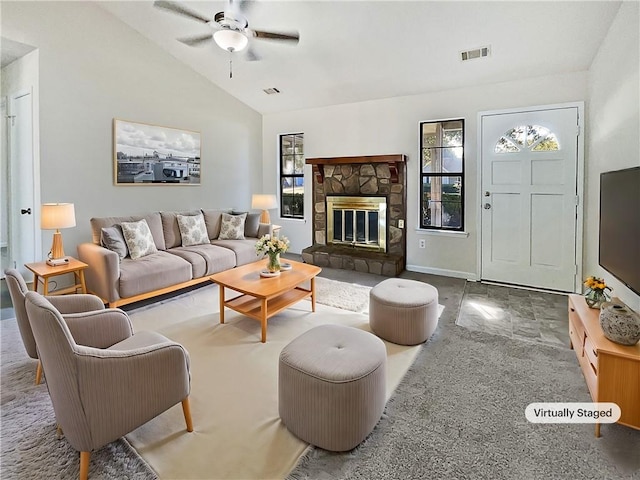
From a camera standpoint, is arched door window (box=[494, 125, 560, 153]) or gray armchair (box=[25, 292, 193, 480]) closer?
gray armchair (box=[25, 292, 193, 480])

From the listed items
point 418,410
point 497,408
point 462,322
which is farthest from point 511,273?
point 418,410

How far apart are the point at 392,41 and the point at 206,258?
3.35m

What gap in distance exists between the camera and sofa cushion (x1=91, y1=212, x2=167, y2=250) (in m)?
4.05

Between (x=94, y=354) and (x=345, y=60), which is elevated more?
(x=345, y=60)

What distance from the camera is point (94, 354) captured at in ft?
4.83

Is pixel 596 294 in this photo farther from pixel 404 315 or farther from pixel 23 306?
pixel 23 306

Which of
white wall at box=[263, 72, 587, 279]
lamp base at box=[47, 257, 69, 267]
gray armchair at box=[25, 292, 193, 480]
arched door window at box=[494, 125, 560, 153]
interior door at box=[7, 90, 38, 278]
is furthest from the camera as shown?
white wall at box=[263, 72, 587, 279]

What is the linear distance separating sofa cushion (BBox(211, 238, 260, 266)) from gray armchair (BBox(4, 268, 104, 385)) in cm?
240

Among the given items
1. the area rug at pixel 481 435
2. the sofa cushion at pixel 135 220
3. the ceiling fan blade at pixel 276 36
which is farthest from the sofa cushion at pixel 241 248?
the area rug at pixel 481 435

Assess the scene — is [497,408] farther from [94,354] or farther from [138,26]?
[138,26]

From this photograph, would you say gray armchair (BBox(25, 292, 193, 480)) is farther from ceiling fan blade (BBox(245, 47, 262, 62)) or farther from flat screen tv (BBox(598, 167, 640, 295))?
ceiling fan blade (BBox(245, 47, 262, 62))

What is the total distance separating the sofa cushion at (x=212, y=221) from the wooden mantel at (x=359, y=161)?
173 cm

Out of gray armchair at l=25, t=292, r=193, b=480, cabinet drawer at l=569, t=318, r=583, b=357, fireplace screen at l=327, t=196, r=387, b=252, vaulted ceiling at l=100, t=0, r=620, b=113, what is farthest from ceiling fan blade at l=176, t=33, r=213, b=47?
cabinet drawer at l=569, t=318, r=583, b=357

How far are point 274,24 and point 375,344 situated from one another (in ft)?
11.9
